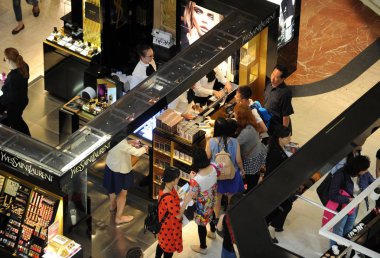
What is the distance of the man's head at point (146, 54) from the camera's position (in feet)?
Result: 49.1

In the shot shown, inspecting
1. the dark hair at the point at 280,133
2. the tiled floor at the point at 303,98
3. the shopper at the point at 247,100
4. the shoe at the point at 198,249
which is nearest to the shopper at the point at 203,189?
the shoe at the point at 198,249

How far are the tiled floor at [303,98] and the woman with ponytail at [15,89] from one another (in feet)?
3.07

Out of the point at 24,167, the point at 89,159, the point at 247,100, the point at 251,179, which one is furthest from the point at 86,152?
the point at 247,100

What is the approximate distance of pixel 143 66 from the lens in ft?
49.4

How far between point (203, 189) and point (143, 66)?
2.71 meters

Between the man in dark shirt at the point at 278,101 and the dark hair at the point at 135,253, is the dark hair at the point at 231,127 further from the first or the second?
the dark hair at the point at 135,253

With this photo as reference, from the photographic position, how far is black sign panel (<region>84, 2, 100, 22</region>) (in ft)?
52.5

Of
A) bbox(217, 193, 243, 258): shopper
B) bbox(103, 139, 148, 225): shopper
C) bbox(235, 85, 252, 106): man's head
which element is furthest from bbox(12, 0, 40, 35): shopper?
bbox(217, 193, 243, 258): shopper

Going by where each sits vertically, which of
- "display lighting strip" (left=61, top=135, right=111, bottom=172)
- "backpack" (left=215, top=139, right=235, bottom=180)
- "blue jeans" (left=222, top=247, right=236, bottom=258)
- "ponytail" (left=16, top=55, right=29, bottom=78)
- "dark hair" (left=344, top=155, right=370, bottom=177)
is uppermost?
"dark hair" (left=344, top=155, right=370, bottom=177)

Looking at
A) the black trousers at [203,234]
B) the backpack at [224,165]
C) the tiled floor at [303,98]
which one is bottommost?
the tiled floor at [303,98]

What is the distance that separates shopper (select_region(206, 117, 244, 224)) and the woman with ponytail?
2.86m

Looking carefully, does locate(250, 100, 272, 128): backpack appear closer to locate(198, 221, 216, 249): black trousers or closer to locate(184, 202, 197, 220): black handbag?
locate(198, 221, 216, 249): black trousers

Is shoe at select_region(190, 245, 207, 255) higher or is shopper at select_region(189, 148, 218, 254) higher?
shopper at select_region(189, 148, 218, 254)

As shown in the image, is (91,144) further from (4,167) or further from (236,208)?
(236,208)
